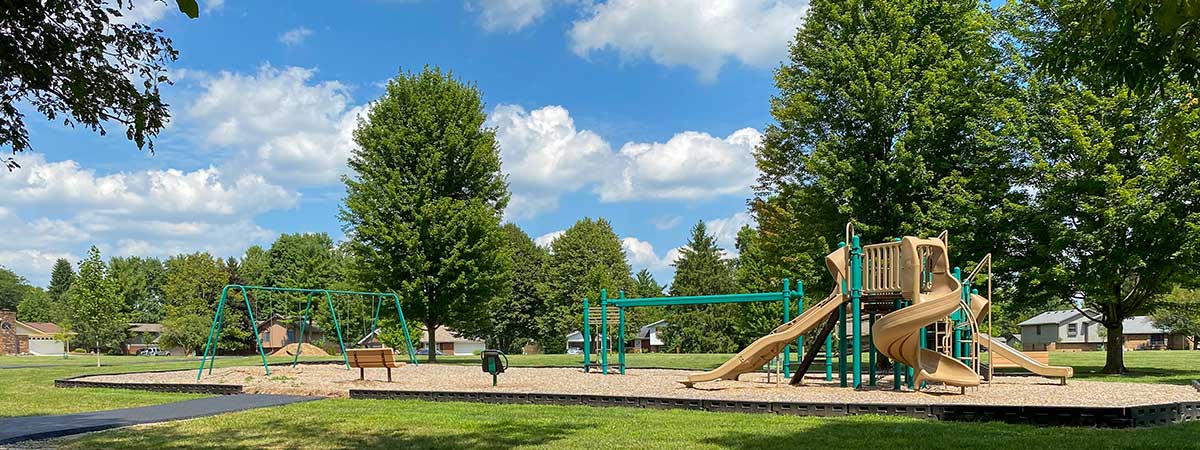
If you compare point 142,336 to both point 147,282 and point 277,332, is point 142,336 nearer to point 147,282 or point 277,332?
point 147,282

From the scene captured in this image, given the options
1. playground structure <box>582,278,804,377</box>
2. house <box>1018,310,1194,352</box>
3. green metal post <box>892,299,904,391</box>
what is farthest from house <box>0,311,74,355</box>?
house <box>1018,310,1194,352</box>

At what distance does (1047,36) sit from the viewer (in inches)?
923

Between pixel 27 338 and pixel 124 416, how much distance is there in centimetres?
9458

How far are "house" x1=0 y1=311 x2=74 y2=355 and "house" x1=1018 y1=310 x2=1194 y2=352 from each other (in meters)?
88.8

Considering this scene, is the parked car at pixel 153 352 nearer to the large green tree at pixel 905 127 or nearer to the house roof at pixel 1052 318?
the large green tree at pixel 905 127

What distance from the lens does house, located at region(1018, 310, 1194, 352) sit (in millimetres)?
80312

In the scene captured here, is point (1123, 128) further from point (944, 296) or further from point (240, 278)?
point (240, 278)

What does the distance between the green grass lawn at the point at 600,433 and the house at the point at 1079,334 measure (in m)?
77.3

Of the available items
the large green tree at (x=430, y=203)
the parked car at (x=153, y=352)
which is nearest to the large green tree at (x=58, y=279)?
the parked car at (x=153, y=352)

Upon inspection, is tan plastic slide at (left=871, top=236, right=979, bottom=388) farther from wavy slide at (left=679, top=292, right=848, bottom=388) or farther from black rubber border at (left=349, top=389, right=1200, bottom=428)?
black rubber border at (left=349, top=389, right=1200, bottom=428)

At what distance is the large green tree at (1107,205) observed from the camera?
20531 millimetres

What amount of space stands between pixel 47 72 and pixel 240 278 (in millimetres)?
83674

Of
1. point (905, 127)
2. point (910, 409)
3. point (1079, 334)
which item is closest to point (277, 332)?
point (905, 127)

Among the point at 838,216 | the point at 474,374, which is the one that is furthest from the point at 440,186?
the point at 838,216
